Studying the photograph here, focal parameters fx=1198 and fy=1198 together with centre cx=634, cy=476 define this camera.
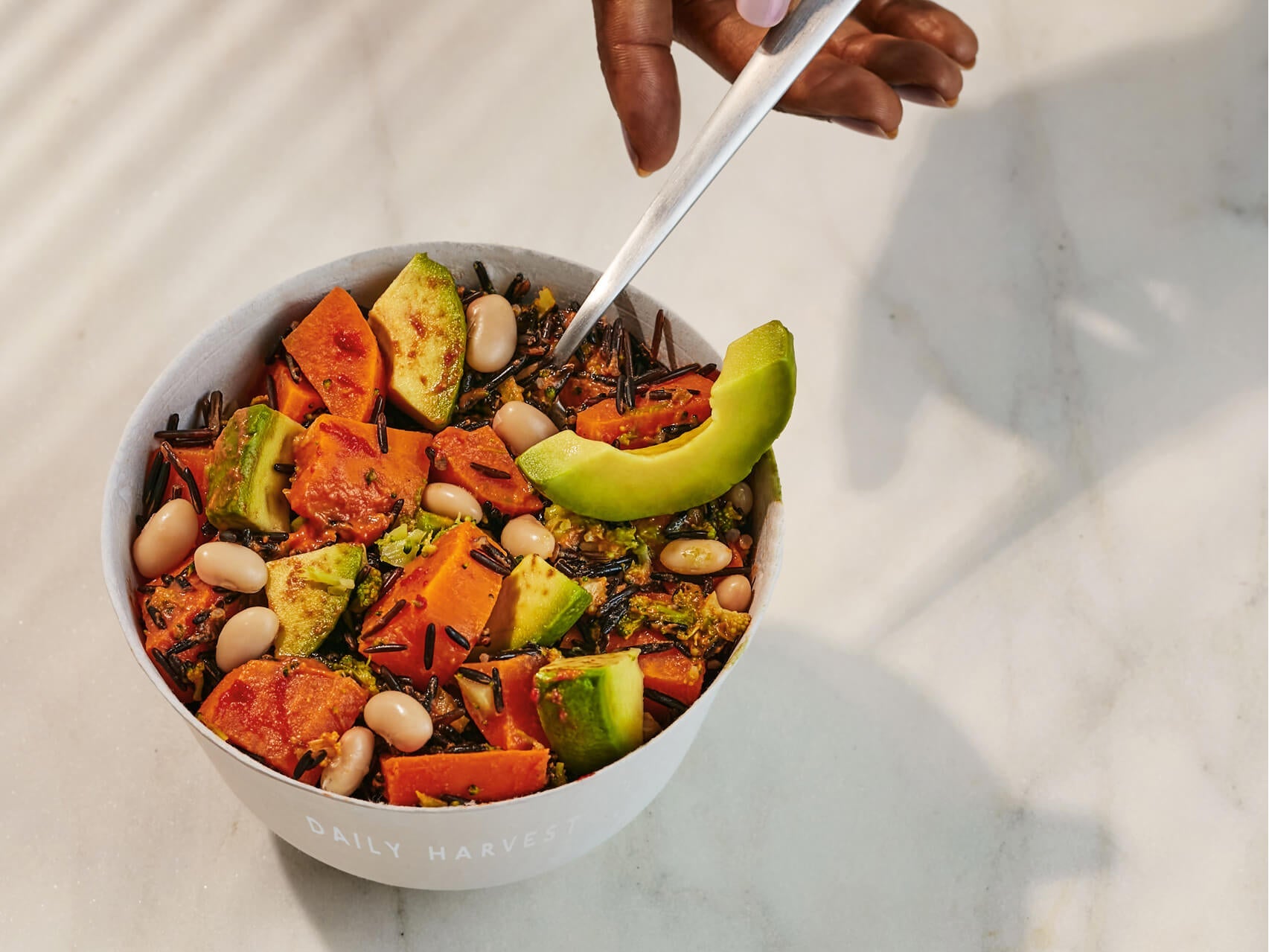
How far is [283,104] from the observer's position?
2.04 m

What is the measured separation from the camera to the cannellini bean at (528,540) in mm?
1211

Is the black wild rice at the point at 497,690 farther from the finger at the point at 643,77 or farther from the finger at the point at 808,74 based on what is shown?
the finger at the point at 808,74

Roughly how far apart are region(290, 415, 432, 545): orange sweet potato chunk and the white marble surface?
1.78 feet

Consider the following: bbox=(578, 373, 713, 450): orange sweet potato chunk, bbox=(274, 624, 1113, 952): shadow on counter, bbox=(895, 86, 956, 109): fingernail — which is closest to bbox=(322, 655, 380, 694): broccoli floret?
bbox=(578, 373, 713, 450): orange sweet potato chunk

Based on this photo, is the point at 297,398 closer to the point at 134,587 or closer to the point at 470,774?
the point at 134,587

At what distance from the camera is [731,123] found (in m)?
A: 1.30

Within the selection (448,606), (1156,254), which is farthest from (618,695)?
(1156,254)

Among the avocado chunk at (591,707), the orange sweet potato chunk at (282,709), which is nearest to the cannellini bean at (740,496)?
Answer: the avocado chunk at (591,707)

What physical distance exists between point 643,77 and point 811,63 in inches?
10.1

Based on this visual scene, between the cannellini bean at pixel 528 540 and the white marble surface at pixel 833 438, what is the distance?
0.56 m

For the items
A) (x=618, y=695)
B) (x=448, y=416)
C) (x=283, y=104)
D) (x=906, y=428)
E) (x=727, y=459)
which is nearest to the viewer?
(x=618, y=695)

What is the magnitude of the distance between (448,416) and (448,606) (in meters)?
0.28

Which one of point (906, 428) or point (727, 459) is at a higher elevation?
point (727, 459)

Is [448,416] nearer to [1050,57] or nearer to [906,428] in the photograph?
[906,428]
